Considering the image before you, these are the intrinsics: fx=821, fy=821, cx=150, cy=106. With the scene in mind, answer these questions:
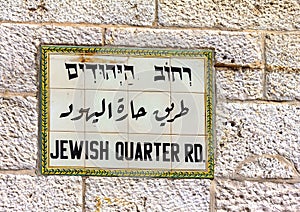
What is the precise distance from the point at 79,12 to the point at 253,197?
1.09 metres

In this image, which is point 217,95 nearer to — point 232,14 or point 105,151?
point 232,14

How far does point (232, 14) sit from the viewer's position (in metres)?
3.60

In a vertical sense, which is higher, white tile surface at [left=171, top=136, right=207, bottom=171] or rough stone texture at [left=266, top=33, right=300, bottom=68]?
rough stone texture at [left=266, top=33, right=300, bottom=68]

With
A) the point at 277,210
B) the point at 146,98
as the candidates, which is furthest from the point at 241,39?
the point at 277,210

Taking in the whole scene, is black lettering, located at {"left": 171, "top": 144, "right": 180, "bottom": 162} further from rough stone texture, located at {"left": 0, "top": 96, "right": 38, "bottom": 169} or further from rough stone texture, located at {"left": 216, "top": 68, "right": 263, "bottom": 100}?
rough stone texture, located at {"left": 0, "top": 96, "right": 38, "bottom": 169}

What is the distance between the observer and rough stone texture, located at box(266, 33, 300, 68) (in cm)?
358

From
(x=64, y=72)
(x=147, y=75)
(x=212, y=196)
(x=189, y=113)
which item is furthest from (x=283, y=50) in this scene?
(x=64, y=72)

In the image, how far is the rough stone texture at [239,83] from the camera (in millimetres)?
3545

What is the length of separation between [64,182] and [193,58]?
768 mm

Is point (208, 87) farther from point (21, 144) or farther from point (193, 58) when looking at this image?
point (21, 144)

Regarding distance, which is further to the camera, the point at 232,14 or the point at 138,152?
the point at 232,14

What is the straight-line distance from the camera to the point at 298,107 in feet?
11.7

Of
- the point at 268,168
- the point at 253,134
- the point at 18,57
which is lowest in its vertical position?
the point at 268,168

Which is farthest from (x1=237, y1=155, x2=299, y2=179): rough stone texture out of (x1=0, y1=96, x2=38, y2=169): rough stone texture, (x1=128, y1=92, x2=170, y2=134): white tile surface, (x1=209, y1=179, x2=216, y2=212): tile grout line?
(x1=0, y1=96, x2=38, y2=169): rough stone texture
